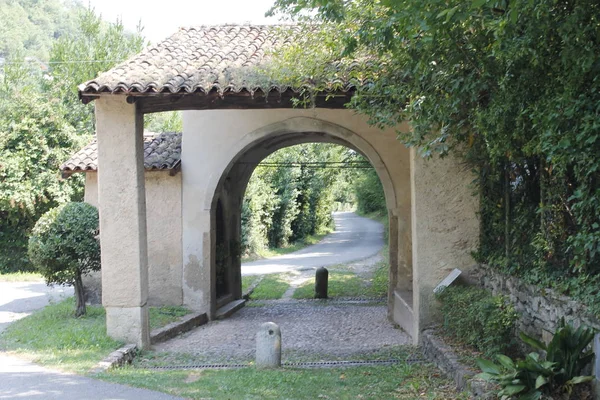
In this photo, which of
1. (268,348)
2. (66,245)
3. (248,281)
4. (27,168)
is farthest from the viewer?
(27,168)

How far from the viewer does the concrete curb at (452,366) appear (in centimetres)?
555

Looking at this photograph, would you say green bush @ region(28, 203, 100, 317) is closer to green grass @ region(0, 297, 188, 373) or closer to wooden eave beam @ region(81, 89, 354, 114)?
green grass @ region(0, 297, 188, 373)

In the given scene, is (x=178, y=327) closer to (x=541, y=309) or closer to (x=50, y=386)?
(x=50, y=386)

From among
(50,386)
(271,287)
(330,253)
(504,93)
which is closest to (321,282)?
(271,287)

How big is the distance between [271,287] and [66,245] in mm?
8617

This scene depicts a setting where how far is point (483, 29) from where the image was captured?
18.4 ft

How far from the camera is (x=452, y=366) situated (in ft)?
22.1

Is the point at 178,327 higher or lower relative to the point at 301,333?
higher

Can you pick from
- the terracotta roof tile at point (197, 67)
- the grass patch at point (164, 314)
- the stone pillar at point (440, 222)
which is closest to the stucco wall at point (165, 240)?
the grass patch at point (164, 314)

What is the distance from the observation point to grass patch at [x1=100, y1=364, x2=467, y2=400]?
21.2 feet

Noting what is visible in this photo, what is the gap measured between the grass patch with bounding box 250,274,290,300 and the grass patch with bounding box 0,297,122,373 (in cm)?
623

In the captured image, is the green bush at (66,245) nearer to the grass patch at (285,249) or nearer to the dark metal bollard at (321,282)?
the dark metal bollard at (321,282)

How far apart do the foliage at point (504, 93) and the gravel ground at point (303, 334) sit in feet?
8.78

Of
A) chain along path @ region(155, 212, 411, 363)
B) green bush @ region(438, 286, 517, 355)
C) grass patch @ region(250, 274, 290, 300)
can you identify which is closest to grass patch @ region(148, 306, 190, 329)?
chain along path @ region(155, 212, 411, 363)
